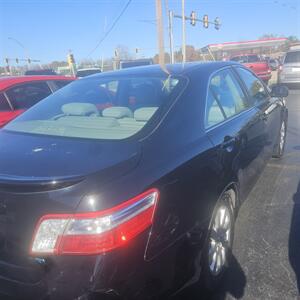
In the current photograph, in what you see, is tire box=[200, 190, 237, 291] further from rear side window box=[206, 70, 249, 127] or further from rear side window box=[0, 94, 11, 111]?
rear side window box=[0, 94, 11, 111]

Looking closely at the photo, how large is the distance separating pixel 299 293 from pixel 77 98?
2273 millimetres

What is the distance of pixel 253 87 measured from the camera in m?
4.39

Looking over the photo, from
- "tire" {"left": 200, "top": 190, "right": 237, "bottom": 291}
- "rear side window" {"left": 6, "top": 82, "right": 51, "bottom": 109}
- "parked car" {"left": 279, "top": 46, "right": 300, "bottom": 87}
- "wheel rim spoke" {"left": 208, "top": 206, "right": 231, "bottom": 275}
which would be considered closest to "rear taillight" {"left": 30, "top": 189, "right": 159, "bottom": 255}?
"tire" {"left": 200, "top": 190, "right": 237, "bottom": 291}

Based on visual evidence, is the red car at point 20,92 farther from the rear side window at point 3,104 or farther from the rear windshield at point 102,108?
the rear windshield at point 102,108

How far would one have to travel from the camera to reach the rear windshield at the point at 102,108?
2.61m

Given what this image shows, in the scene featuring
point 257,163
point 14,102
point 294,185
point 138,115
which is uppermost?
point 138,115

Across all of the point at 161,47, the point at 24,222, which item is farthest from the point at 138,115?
the point at 161,47

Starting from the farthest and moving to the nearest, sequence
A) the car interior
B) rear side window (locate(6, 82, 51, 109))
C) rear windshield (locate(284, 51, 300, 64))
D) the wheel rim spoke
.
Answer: rear windshield (locate(284, 51, 300, 64)) → rear side window (locate(6, 82, 51, 109)) → the wheel rim spoke → the car interior

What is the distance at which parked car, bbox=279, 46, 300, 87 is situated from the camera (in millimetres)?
16734

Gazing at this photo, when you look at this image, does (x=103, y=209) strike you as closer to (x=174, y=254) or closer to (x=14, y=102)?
(x=174, y=254)

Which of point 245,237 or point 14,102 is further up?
point 14,102

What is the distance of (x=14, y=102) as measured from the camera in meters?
5.95

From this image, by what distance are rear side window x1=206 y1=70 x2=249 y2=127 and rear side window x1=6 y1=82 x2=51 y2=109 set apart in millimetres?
3618

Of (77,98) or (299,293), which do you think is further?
(77,98)
